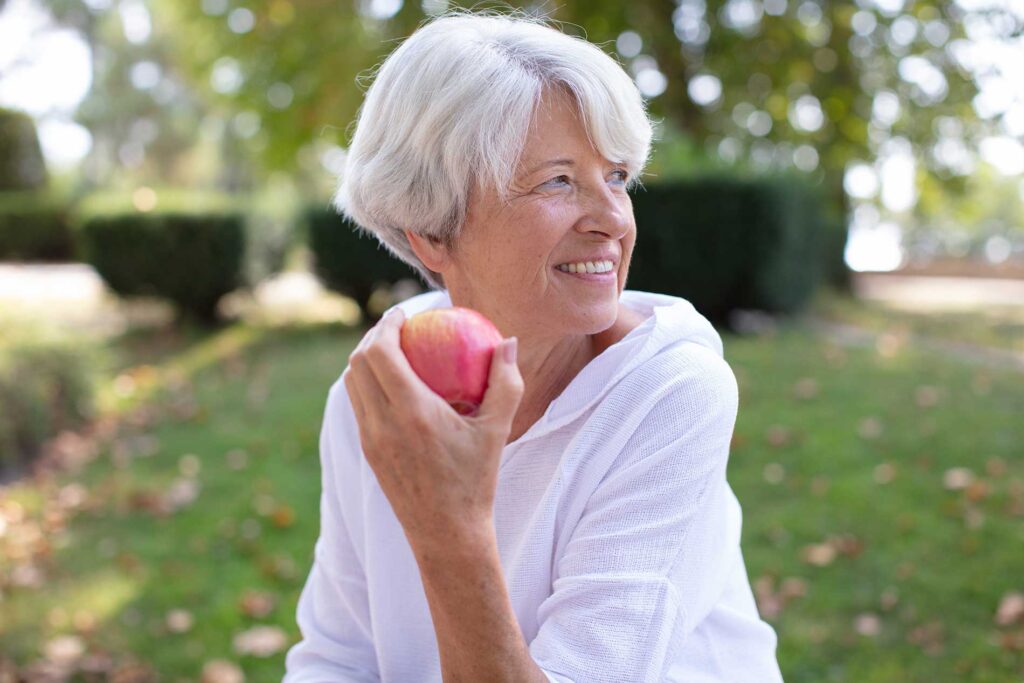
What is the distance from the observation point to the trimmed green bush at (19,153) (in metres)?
20.1

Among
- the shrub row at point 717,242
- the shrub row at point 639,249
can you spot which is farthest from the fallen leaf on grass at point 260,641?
the shrub row at point 717,242

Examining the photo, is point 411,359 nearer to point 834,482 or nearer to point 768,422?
point 834,482

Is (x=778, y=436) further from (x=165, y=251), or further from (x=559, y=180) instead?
(x=165, y=251)

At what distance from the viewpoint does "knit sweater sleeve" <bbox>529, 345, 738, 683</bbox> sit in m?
1.40

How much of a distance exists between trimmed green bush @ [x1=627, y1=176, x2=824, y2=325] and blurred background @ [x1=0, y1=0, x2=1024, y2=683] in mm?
33

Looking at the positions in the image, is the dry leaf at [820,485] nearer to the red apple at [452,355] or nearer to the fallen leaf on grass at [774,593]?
the fallen leaf on grass at [774,593]

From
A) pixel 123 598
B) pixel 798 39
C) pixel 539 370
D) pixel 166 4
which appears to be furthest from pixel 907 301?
pixel 539 370

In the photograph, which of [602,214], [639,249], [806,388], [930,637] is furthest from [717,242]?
[602,214]

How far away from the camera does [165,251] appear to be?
38.1 feet

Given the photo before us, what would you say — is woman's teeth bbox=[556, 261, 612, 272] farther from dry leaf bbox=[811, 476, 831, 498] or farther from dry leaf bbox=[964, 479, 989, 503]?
dry leaf bbox=[964, 479, 989, 503]

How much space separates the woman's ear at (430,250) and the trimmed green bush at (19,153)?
2124cm

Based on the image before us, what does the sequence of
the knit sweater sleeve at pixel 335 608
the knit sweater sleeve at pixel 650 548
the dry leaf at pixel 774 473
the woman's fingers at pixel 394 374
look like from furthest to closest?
the dry leaf at pixel 774 473, the knit sweater sleeve at pixel 335 608, the knit sweater sleeve at pixel 650 548, the woman's fingers at pixel 394 374

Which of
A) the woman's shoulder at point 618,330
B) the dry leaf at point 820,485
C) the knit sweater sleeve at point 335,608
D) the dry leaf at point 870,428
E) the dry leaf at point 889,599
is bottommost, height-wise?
the dry leaf at point 870,428

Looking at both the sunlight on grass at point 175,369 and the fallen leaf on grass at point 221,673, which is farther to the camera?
the sunlight on grass at point 175,369
